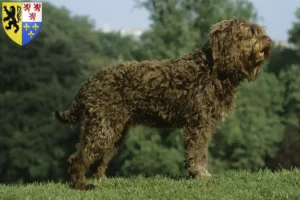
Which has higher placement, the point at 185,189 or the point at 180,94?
the point at 180,94

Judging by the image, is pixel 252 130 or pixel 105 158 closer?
pixel 105 158

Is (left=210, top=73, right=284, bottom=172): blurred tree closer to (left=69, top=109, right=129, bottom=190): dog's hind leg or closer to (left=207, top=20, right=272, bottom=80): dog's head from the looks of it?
(left=207, top=20, right=272, bottom=80): dog's head

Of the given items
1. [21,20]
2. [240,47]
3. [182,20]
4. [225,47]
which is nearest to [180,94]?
[225,47]

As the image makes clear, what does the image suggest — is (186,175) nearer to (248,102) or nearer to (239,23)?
(239,23)

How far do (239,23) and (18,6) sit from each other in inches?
227

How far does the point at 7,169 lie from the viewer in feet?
145

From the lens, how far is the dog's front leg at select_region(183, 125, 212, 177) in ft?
31.6

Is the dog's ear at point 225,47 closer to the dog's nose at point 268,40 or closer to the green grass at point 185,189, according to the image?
the dog's nose at point 268,40

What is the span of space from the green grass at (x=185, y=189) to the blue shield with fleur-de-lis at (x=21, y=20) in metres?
4.52

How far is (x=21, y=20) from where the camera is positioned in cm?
1335

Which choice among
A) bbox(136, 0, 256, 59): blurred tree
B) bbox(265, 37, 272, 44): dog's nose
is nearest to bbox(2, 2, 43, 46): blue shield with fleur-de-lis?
bbox(265, 37, 272, 44): dog's nose

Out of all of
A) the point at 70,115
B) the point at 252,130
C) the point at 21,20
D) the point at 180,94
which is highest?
the point at 21,20

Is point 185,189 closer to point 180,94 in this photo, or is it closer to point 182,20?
point 180,94

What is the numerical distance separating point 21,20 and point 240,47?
5.57 meters
